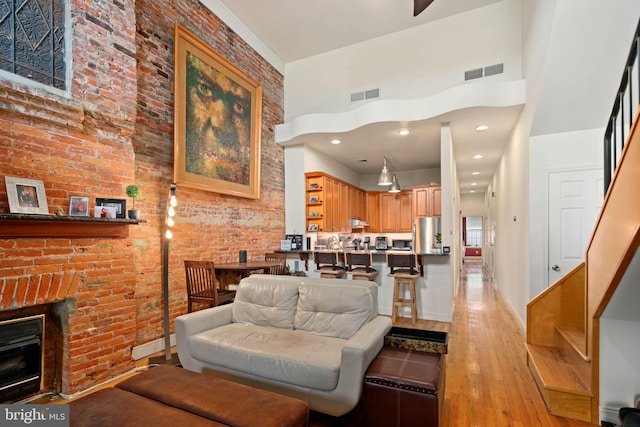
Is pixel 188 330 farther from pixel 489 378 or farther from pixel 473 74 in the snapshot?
pixel 473 74

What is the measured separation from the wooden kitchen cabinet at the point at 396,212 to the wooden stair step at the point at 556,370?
5.60 metres

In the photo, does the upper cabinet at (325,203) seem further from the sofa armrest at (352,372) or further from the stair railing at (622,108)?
the stair railing at (622,108)

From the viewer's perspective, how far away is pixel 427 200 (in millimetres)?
7059

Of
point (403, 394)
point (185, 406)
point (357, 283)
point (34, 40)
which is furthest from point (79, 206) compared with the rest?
point (403, 394)

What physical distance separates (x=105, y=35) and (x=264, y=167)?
302cm

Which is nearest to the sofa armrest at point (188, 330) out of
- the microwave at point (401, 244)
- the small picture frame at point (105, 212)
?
the small picture frame at point (105, 212)

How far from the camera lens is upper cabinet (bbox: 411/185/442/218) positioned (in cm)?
698

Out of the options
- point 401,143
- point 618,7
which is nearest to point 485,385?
point 618,7

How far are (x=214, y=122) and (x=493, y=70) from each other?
4.31 m

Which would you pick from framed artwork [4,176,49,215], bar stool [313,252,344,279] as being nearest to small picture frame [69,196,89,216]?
framed artwork [4,176,49,215]

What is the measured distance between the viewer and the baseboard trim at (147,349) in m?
3.40

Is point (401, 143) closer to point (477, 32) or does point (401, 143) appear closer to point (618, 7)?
point (477, 32)

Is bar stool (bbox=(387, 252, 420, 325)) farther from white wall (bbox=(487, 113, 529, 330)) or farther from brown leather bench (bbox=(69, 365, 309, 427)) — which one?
brown leather bench (bbox=(69, 365, 309, 427))

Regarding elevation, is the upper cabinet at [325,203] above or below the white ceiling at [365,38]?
below
